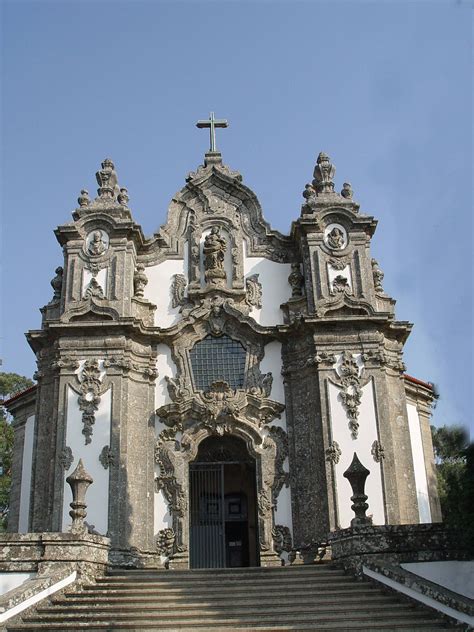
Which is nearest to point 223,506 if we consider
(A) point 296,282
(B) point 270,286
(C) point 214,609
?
(B) point 270,286

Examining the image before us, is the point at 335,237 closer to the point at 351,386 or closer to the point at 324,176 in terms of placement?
the point at 324,176

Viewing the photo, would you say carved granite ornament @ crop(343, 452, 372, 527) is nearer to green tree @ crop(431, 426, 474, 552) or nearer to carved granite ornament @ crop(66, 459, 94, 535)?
green tree @ crop(431, 426, 474, 552)

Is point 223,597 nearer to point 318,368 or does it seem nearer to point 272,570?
point 272,570

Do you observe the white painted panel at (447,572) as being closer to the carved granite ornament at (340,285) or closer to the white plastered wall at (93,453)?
the white plastered wall at (93,453)

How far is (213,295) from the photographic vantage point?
19.8 metres

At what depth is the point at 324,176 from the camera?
21.3m

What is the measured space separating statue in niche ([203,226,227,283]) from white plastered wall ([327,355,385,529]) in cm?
435

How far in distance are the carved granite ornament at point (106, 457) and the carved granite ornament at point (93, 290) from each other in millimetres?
4074

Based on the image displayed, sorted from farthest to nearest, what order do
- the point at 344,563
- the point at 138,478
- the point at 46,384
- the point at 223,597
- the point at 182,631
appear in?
the point at 46,384, the point at 138,478, the point at 344,563, the point at 223,597, the point at 182,631

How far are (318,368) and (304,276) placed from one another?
114 inches

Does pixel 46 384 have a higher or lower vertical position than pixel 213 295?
lower

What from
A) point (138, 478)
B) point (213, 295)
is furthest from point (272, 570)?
point (213, 295)

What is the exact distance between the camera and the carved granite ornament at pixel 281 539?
17.4m

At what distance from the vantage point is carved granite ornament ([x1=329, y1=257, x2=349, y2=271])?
19.8 metres
